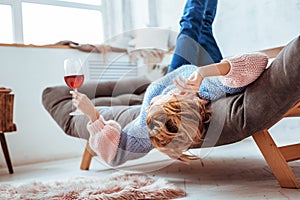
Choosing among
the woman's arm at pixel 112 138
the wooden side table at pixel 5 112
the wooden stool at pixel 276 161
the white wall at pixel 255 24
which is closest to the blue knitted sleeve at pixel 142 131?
the woman's arm at pixel 112 138

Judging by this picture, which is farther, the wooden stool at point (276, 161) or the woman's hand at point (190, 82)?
the wooden stool at point (276, 161)

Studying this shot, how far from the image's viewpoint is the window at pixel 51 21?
2969 mm

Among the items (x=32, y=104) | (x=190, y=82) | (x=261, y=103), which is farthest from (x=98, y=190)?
(x=32, y=104)

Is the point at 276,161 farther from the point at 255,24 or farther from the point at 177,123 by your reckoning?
the point at 255,24

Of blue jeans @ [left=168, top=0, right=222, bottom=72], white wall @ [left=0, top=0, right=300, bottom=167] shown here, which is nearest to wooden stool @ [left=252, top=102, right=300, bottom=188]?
blue jeans @ [left=168, top=0, right=222, bottom=72]

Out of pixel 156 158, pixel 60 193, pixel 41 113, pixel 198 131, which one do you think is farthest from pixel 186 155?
pixel 41 113

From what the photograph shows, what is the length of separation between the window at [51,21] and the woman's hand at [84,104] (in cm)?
169

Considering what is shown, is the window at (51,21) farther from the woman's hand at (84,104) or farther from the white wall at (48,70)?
the woman's hand at (84,104)

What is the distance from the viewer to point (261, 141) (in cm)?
132

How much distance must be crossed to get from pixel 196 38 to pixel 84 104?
659mm

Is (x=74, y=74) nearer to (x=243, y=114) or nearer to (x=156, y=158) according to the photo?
(x=243, y=114)

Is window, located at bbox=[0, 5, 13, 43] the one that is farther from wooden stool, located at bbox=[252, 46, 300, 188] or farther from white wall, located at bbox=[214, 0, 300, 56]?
wooden stool, located at bbox=[252, 46, 300, 188]

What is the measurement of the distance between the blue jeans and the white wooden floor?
0.44m

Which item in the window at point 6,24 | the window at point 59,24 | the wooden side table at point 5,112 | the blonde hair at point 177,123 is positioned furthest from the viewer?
the window at point 59,24
